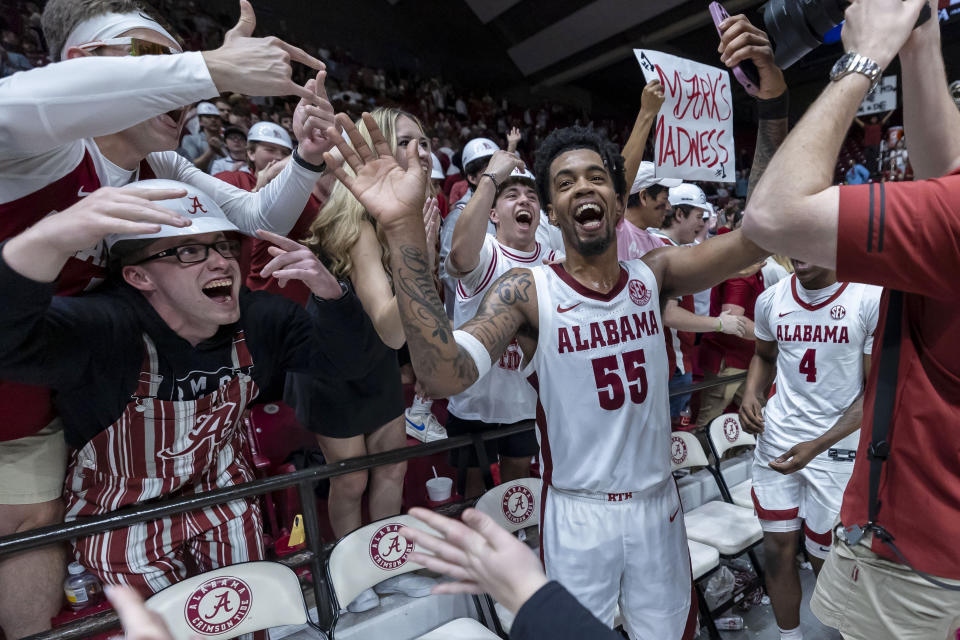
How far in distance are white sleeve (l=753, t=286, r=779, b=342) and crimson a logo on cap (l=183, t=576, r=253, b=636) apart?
9.47ft

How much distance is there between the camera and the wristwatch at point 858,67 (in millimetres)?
1219

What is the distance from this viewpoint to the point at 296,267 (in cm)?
185

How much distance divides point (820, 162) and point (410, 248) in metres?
0.98

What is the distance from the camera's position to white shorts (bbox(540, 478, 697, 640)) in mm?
1957

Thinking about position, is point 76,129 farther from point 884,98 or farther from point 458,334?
point 884,98

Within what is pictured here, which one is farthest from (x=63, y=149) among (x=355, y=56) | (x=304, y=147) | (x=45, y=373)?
(x=355, y=56)

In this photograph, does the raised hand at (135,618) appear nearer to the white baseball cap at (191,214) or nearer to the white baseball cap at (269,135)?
the white baseball cap at (191,214)

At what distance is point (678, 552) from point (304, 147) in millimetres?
1947

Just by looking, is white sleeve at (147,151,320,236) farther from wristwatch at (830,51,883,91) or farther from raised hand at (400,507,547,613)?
wristwatch at (830,51,883,91)

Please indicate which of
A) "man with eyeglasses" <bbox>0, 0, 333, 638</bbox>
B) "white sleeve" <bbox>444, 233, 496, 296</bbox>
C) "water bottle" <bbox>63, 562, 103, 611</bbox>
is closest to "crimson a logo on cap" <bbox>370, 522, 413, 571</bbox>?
"water bottle" <bbox>63, 562, 103, 611</bbox>

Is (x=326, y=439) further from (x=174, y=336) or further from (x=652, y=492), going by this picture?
(x=652, y=492)

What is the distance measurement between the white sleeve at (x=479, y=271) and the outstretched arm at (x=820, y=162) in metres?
1.96

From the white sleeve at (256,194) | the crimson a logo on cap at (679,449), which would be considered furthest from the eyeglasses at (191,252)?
the crimson a logo on cap at (679,449)

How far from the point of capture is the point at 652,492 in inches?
80.4
